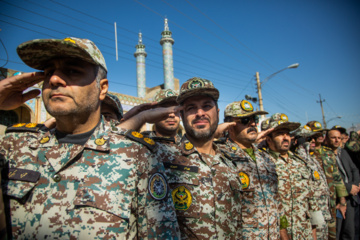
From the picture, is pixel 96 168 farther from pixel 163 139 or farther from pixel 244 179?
pixel 244 179

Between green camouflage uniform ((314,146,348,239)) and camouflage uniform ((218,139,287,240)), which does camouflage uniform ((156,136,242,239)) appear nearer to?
camouflage uniform ((218,139,287,240))

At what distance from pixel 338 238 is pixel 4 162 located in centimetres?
633

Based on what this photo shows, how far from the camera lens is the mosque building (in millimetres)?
11078

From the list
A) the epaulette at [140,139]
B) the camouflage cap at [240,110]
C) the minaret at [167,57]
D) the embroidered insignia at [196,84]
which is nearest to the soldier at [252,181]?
the camouflage cap at [240,110]

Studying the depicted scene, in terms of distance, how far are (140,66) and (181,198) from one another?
1047 inches

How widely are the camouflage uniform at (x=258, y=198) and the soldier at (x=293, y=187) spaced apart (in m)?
0.43

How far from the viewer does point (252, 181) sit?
2.76 metres

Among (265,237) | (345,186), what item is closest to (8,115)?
(265,237)

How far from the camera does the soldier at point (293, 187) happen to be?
10.9 ft

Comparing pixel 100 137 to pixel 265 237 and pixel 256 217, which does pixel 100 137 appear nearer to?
pixel 256 217

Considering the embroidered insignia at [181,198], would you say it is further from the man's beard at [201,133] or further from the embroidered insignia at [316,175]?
the embroidered insignia at [316,175]

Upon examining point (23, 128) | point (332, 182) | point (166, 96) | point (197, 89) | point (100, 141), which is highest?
point (166, 96)

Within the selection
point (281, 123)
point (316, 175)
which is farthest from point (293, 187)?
point (281, 123)

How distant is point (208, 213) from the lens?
193 cm
